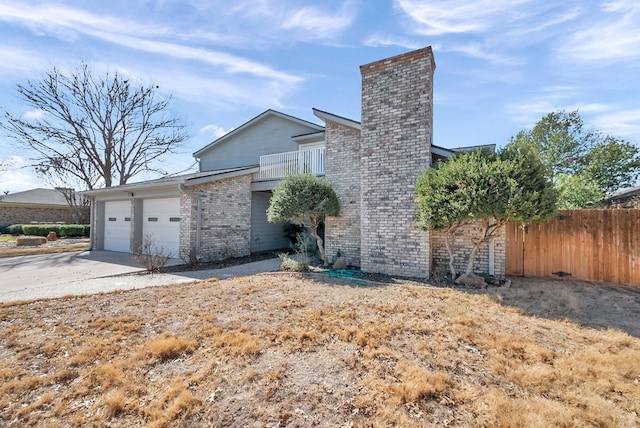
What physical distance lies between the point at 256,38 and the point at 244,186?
5684mm

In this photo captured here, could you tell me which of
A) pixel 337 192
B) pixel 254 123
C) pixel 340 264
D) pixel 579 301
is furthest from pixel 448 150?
pixel 254 123

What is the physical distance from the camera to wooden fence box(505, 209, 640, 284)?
6633 millimetres

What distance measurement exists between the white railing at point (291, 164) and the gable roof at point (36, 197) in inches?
1007

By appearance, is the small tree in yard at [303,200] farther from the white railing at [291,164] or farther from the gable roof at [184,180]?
the gable roof at [184,180]

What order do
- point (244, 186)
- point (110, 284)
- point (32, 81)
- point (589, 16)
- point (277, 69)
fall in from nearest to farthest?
point (589, 16)
point (110, 284)
point (277, 69)
point (244, 186)
point (32, 81)

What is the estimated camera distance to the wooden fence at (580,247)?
663 cm

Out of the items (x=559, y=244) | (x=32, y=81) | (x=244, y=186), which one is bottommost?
(x=559, y=244)

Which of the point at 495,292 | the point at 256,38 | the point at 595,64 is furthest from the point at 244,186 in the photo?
the point at 595,64

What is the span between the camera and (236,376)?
2.82 m

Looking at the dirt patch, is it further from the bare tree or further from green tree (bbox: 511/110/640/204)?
the bare tree

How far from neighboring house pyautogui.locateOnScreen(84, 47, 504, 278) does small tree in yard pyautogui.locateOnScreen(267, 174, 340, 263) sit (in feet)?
2.33

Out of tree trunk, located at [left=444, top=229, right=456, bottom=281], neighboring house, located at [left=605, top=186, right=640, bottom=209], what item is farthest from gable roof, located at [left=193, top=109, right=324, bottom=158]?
neighboring house, located at [left=605, top=186, right=640, bottom=209]

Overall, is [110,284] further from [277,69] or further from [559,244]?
[559,244]

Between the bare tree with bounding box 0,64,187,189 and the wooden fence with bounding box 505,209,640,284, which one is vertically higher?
the bare tree with bounding box 0,64,187,189
